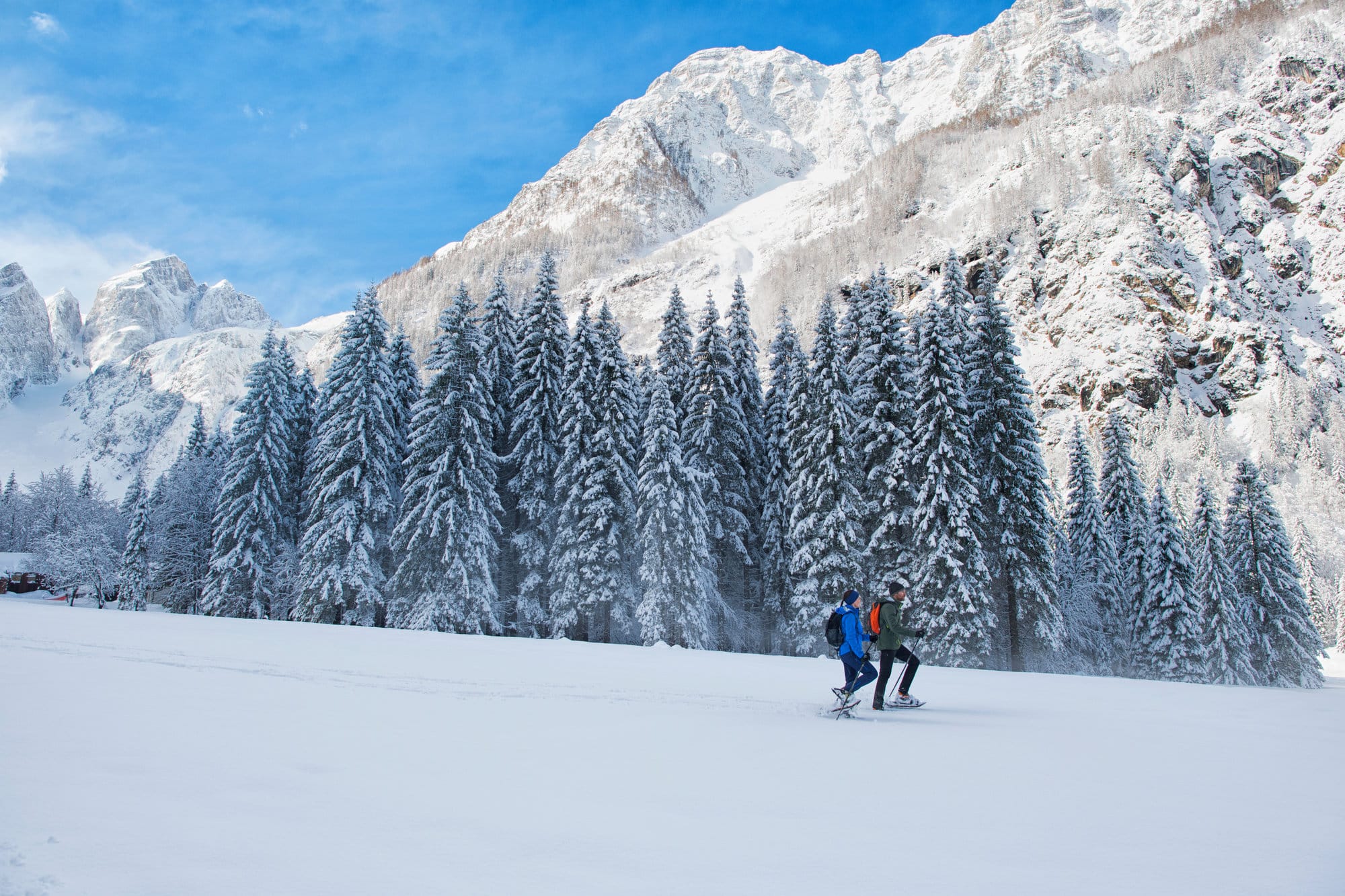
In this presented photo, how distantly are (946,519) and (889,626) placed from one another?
1805 centimetres

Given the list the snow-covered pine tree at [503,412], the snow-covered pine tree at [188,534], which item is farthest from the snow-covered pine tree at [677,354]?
the snow-covered pine tree at [188,534]

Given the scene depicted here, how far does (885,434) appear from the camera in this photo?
1096 inches

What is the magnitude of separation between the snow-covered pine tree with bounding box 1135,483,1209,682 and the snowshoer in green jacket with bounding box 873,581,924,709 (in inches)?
1176

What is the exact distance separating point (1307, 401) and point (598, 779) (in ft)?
428

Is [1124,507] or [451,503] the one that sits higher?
[1124,507]

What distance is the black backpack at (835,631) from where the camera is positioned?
942 centimetres

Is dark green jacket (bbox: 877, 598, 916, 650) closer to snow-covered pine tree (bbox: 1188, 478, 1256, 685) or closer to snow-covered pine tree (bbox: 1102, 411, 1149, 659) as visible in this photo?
snow-covered pine tree (bbox: 1188, 478, 1256, 685)

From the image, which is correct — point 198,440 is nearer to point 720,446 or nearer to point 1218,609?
point 720,446

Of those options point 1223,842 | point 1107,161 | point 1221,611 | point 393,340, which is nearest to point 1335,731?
point 1223,842

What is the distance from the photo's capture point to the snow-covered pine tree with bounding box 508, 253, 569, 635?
95.6ft

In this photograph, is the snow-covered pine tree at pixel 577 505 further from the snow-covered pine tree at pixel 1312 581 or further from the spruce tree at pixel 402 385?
the snow-covered pine tree at pixel 1312 581

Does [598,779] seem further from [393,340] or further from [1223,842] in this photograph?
[393,340]

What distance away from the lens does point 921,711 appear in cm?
1014

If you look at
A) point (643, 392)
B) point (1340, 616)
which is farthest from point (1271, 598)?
point (1340, 616)
